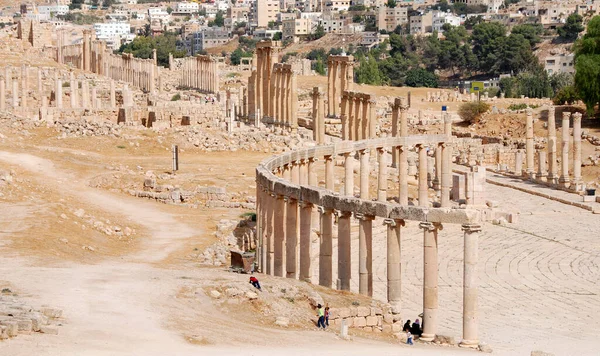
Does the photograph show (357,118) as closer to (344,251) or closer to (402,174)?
(402,174)

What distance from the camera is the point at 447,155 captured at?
53.0 m

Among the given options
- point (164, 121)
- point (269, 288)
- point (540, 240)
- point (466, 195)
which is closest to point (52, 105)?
point (164, 121)

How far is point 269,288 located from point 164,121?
4253 cm

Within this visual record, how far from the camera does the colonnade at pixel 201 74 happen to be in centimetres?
10400

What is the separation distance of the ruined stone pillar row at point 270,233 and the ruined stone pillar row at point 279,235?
0.85 ft

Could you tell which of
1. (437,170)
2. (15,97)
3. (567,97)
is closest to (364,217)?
(437,170)

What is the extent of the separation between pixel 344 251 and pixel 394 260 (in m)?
2.35

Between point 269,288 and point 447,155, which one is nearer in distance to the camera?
point 269,288

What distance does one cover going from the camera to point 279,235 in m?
38.1

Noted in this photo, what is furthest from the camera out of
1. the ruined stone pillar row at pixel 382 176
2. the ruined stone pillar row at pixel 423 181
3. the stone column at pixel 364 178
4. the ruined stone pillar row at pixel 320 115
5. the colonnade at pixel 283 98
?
the colonnade at pixel 283 98

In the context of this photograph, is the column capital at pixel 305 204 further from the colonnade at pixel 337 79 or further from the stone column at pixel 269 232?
the colonnade at pixel 337 79

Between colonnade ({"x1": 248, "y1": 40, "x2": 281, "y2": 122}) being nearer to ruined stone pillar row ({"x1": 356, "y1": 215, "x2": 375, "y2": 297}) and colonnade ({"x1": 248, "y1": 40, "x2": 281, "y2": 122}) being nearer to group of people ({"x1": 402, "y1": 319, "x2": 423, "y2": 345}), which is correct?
ruined stone pillar row ({"x1": 356, "y1": 215, "x2": 375, "y2": 297})

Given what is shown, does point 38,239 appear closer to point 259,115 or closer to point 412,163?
point 412,163

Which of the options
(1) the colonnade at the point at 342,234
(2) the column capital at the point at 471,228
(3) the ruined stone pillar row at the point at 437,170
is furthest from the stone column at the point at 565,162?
(2) the column capital at the point at 471,228
